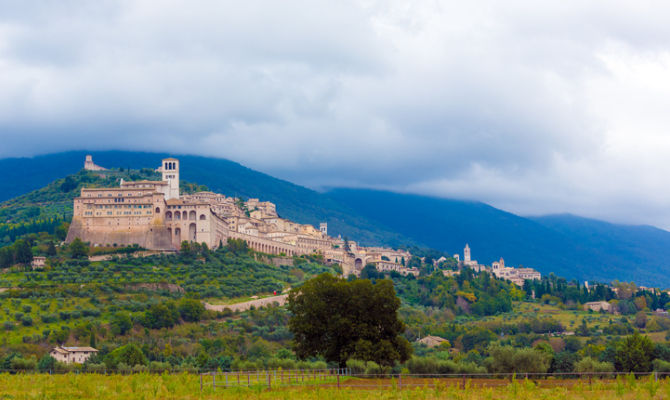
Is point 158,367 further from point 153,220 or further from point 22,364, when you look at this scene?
point 153,220

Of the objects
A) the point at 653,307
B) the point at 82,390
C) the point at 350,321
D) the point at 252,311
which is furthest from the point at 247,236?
the point at 82,390

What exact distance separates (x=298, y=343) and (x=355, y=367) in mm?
8275

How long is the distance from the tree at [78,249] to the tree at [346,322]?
194 ft

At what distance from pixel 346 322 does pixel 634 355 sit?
24786 millimetres

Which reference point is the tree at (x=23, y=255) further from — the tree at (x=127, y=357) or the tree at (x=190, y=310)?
the tree at (x=127, y=357)

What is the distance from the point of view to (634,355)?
193 ft

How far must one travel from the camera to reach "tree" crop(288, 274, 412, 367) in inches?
1818

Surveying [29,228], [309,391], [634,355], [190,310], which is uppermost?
[29,228]

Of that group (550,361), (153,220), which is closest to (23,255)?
(153,220)

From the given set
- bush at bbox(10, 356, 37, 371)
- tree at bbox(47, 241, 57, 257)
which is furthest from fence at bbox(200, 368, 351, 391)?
tree at bbox(47, 241, 57, 257)

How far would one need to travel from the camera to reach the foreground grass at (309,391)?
2800cm

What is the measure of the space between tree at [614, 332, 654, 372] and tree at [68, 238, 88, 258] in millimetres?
64797

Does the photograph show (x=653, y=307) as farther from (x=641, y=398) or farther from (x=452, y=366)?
(x=641, y=398)

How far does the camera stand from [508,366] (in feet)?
152
